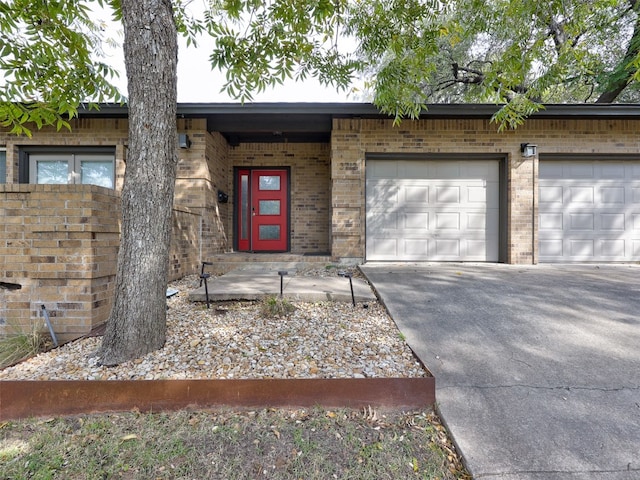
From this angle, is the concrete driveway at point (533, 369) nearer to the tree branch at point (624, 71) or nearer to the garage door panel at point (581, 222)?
the garage door panel at point (581, 222)

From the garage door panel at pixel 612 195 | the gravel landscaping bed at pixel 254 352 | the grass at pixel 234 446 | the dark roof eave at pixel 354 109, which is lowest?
the grass at pixel 234 446

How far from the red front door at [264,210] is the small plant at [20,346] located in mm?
4790

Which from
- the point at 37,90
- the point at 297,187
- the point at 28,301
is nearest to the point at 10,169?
the point at 37,90

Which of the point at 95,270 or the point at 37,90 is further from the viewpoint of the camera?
the point at 37,90

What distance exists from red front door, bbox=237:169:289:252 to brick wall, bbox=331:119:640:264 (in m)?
1.79

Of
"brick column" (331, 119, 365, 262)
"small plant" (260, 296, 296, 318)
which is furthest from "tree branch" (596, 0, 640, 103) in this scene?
"small plant" (260, 296, 296, 318)

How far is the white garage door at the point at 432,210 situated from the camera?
19.9 feet

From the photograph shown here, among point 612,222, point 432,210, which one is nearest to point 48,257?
point 432,210

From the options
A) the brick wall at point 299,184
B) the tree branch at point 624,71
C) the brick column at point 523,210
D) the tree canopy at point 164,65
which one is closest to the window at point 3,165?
the tree canopy at point 164,65

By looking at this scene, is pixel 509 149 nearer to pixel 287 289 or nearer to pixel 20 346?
pixel 287 289

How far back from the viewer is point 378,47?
4004mm

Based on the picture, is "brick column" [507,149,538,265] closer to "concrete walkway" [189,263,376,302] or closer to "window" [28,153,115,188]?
"concrete walkway" [189,263,376,302]

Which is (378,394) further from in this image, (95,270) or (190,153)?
(190,153)

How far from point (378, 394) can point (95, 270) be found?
2.52 m
